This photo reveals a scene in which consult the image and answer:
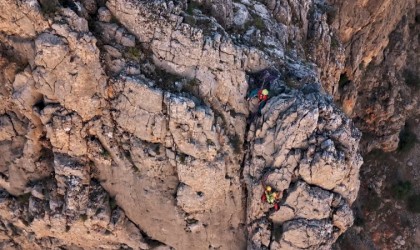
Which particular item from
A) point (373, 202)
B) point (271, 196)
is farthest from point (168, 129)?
point (373, 202)

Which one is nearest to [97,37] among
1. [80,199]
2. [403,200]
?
[80,199]

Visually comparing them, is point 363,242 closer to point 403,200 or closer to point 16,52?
point 403,200

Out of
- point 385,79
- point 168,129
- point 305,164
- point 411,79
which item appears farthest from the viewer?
point 411,79

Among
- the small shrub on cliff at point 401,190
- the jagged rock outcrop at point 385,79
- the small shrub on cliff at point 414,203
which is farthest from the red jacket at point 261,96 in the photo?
the small shrub on cliff at point 414,203

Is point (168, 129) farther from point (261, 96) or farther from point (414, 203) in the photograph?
point (414, 203)

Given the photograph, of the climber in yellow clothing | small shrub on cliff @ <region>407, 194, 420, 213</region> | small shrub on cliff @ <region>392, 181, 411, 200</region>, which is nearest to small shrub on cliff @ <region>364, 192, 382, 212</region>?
small shrub on cliff @ <region>392, 181, 411, 200</region>

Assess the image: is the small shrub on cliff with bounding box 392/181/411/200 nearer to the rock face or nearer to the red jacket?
the rock face

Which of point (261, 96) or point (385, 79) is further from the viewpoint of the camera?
point (385, 79)
